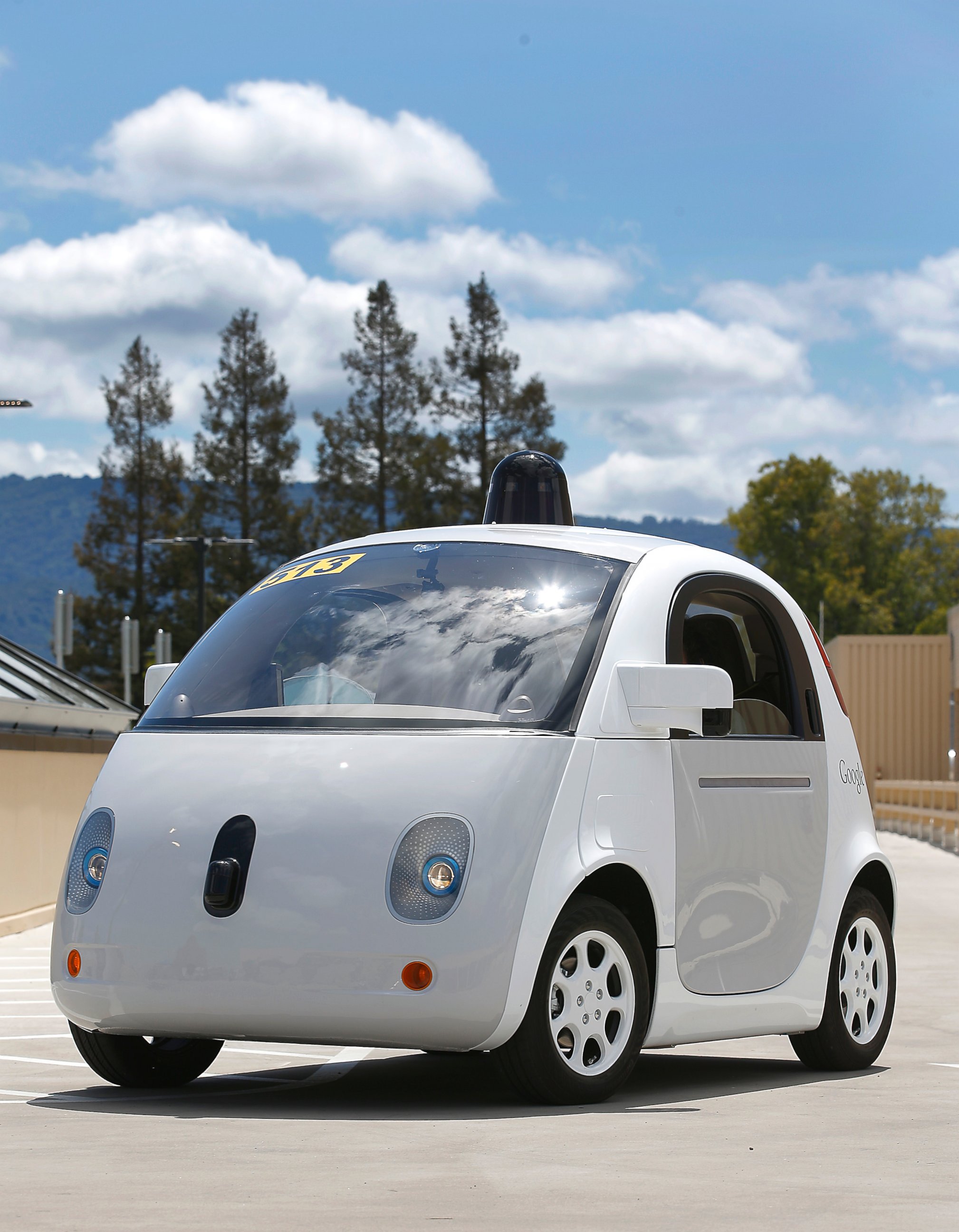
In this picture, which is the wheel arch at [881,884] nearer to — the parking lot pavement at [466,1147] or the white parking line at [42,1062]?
the parking lot pavement at [466,1147]

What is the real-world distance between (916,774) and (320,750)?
75.5m

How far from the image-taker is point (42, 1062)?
936 centimetres

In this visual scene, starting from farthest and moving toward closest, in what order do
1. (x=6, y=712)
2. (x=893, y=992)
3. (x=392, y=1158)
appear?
(x=6, y=712)
(x=893, y=992)
(x=392, y=1158)

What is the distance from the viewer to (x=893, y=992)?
9.23 meters

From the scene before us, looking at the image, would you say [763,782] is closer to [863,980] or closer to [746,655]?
[746,655]

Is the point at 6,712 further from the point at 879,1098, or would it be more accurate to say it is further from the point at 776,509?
the point at 776,509

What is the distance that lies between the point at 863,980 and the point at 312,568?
9.52ft

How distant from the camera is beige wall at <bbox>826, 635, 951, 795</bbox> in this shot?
3147 inches

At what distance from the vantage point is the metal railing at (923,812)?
3842 centimetres

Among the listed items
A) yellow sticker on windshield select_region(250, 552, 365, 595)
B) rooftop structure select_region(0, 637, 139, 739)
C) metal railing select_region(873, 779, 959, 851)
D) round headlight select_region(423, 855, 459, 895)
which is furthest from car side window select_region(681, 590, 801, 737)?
metal railing select_region(873, 779, 959, 851)

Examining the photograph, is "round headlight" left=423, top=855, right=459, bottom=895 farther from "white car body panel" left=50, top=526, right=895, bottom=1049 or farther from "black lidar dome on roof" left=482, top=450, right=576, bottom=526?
"black lidar dome on roof" left=482, top=450, right=576, bottom=526

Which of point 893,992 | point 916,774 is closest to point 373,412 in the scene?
point 916,774

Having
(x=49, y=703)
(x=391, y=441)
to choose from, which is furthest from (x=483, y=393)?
(x=49, y=703)

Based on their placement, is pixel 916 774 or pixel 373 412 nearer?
pixel 916 774
